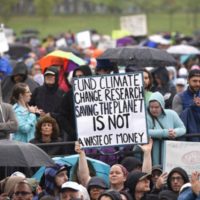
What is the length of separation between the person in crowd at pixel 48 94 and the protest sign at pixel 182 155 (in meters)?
3.81

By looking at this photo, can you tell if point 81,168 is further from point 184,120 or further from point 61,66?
point 61,66

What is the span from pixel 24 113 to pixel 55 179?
2986mm

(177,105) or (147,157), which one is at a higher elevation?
(177,105)

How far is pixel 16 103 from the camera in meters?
19.0

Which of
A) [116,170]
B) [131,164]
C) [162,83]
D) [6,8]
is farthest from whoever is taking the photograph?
[6,8]

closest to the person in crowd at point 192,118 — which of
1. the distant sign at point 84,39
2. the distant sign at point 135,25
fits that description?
the distant sign at point 84,39

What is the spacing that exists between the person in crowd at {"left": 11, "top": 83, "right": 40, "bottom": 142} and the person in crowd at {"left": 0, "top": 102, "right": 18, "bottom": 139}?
0.62 metres

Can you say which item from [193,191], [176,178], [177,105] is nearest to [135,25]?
[177,105]

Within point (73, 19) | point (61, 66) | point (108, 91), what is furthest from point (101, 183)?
point (73, 19)

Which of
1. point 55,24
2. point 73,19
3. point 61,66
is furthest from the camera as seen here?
point 73,19

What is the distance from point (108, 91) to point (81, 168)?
1140 millimetres

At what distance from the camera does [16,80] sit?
853 inches

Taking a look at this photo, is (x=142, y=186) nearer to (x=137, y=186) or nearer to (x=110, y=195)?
(x=137, y=186)

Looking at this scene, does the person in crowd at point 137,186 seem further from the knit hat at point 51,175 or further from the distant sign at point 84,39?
the distant sign at point 84,39
